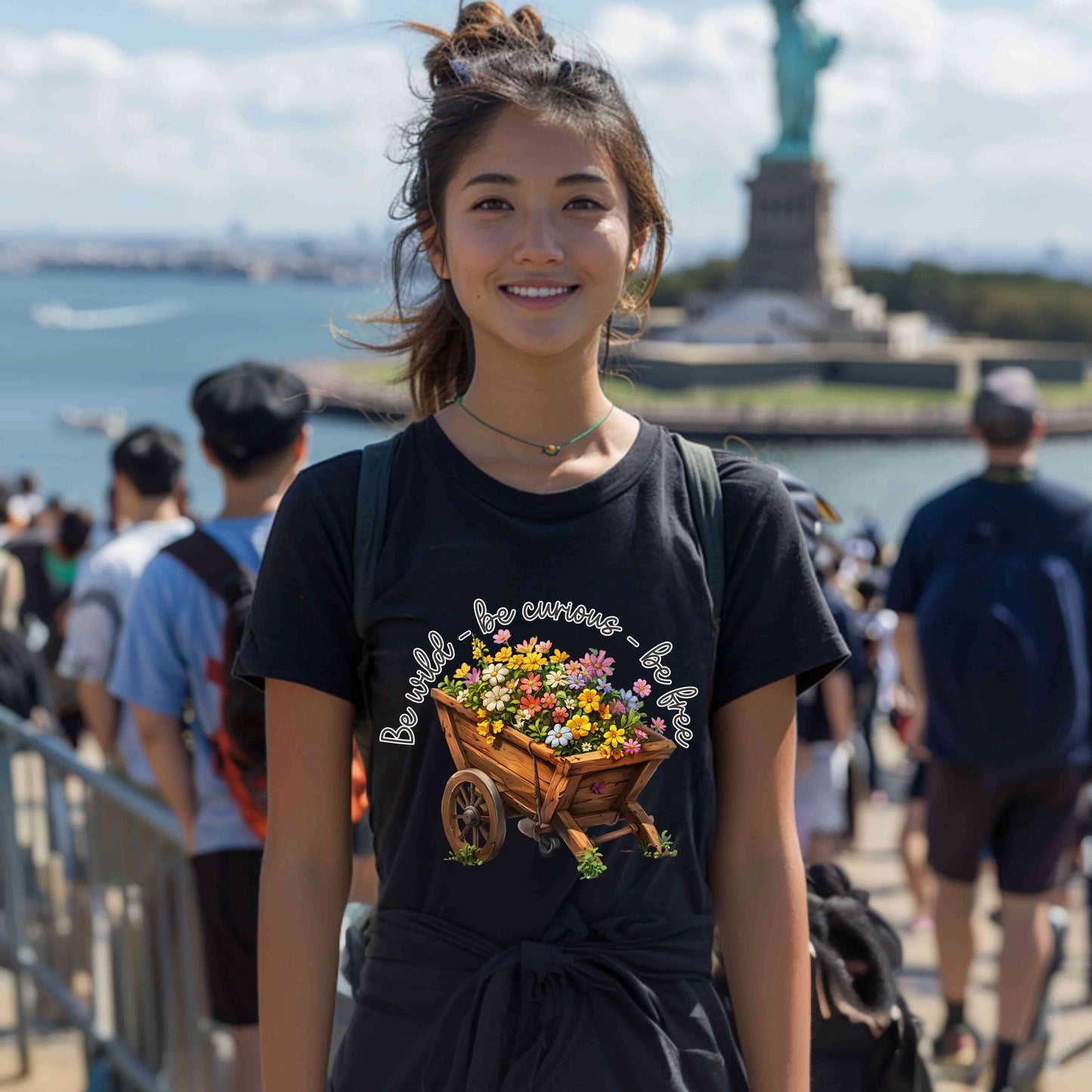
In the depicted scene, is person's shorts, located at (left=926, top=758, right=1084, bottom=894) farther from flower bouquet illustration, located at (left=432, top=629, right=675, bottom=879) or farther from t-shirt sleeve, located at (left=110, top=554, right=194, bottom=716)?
flower bouquet illustration, located at (left=432, top=629, right=675, bottom=879)

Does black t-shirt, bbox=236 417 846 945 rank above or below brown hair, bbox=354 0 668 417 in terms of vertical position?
below

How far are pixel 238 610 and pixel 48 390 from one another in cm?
10054

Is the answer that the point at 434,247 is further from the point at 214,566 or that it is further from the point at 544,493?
the point at 214,566

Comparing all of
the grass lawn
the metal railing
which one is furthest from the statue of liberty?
the metal railing

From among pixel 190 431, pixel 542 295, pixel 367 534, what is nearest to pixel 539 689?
pixel 367 534

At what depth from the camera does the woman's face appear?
70.9 inches

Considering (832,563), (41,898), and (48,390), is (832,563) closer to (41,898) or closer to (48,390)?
(41,898)

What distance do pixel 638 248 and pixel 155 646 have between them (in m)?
1.64

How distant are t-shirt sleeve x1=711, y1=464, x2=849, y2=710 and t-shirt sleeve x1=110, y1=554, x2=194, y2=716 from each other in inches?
65.7

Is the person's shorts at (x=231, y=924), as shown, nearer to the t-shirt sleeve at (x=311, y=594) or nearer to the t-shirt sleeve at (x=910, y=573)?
the t-shirt sleeve at (x=311, y=594)

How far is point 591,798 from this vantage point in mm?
1720

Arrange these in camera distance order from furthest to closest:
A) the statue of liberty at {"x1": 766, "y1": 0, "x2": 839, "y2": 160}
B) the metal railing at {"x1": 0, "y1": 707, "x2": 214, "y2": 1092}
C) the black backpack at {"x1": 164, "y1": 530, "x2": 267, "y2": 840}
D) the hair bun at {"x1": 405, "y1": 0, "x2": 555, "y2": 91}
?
the statue of liberty at {"x1": 766, "y1": 0, "x2": 839, "y2": 160}, the metal railing at {"x1": 0, "y1": 707, "x2": 214, "y2": 1092}, the black backpack at {"x1": 164, "y1": 530, "x2": 267, "y2": 840}, the hair bun at {"x1": 405, "y1": 0, "x2": 555, "y2": 91}

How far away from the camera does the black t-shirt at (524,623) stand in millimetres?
1729

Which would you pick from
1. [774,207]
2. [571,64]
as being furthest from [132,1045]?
[774,207]
